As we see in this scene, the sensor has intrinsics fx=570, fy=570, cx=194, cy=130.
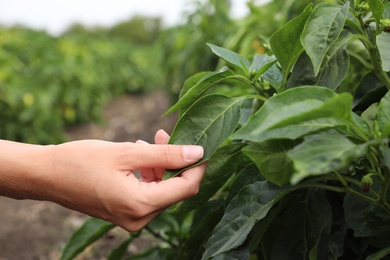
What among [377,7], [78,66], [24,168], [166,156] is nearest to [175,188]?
[166,156]

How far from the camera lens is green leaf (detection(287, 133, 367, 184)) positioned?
0.74 meters

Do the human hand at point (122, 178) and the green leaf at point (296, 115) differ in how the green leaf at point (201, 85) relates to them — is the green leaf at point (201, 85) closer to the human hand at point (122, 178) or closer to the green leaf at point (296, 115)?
the human hand at point (122, 178)

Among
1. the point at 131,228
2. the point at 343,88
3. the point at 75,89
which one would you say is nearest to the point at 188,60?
the point at 75,89

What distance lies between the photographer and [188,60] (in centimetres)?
479

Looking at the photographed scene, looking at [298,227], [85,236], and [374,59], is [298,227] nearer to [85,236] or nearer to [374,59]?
[374,59]

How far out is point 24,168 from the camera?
1.29m

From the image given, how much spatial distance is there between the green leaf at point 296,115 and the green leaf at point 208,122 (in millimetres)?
184

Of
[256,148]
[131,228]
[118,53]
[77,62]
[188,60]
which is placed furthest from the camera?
[118,53]

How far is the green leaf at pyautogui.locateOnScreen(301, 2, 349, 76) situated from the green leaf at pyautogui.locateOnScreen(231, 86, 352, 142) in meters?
0.13

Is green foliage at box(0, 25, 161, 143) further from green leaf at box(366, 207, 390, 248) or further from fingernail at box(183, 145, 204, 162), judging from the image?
green leaf at box(366, 207, 390, 248)

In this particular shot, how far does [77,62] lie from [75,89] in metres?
1.30

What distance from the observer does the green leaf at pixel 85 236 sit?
5.32 ft

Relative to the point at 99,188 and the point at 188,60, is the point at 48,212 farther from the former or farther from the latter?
the point at 99,188

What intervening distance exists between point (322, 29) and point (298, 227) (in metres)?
0.41
